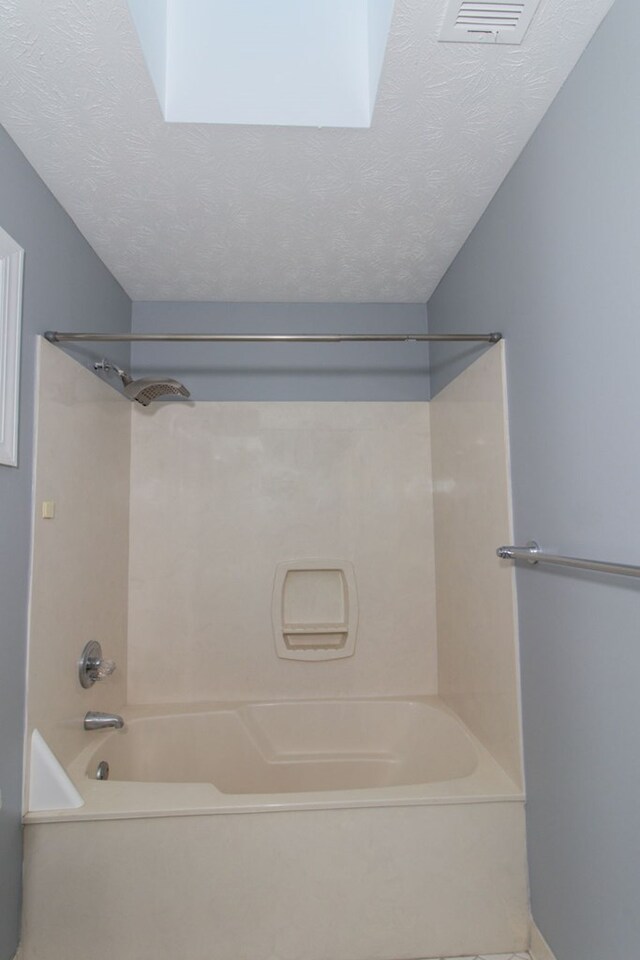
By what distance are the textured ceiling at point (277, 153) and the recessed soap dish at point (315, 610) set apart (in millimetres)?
1330

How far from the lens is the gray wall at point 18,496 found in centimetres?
150

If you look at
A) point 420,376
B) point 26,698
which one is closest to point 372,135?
point 420,376

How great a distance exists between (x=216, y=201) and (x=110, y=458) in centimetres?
112

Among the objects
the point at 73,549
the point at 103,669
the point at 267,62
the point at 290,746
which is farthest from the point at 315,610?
the point at 267,62

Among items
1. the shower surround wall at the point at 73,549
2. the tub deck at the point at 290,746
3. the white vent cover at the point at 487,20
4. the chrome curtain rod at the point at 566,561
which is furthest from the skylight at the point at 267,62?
the tub deck at the point at 290,746

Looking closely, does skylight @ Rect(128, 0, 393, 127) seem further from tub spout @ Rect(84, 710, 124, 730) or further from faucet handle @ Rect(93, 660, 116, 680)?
tub spout @ Rect(84, 710, 124, 730)

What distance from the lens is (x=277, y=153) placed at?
1.57 metres

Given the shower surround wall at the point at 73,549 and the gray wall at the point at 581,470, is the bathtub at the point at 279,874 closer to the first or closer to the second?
the gray wall at the point at 581,470

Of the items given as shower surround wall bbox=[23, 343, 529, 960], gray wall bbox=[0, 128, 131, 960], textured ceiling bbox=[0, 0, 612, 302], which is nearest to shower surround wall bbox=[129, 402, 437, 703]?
shower surround wall bbox=[23, 343, 529, 960]

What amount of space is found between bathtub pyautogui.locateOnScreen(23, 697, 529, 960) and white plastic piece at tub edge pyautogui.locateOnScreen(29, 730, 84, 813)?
0.09 feet

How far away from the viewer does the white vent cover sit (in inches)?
44.5

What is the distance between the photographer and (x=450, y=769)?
2.16m

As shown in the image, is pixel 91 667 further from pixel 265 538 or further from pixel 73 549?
pixel 265 538

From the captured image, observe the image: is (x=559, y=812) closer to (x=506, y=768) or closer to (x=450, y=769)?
(x=506, y=768)
